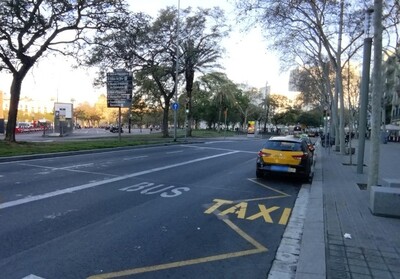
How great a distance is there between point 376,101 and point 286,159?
3385 millimetres

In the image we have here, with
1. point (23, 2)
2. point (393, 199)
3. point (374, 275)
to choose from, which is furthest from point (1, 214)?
point (23, 2)

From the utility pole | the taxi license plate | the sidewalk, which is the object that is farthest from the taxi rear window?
the sidewalk

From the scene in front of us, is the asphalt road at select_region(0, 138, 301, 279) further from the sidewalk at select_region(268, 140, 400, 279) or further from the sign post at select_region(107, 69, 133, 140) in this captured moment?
the sign post at select_region(107, 69, 133, 140)

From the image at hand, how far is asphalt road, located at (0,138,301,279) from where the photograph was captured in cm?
487

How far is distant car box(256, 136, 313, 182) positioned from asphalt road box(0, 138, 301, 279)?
0.75m

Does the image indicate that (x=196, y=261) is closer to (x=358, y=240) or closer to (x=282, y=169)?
(x=358, y=240)

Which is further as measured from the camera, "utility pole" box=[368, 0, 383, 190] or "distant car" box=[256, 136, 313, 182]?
"distant car" box=[256, 136, 313, 182]

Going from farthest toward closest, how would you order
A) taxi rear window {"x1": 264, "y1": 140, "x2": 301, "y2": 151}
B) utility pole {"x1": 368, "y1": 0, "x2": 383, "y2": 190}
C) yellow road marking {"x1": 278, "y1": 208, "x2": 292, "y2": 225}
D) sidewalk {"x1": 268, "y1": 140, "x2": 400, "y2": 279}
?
1. taxi rear window {"x1": 264, "y1": 140, "x2": 301, "y2": 151}
2. utility pole {"x1": 368, "y1": 0, "x2": 383, "y2": 190}
3. yellow road marking {"x1": 278, "y1": 208, "x2": 292, "y2": 225}
4. sidewalk {"x1": 268, "y1": 140, "x2": 400, "y2": 279}

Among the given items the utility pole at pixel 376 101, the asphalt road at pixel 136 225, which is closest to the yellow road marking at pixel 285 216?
the asphalt road at pixel 136 225

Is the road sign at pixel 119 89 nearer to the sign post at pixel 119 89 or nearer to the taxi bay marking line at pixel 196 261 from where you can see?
the sign post at pixel 119 89

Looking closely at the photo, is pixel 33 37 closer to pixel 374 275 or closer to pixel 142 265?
pixel 142 265

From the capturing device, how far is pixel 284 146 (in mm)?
13469

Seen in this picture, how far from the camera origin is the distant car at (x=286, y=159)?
510 inches

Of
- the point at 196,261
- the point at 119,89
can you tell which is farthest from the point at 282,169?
the point at 119,89
